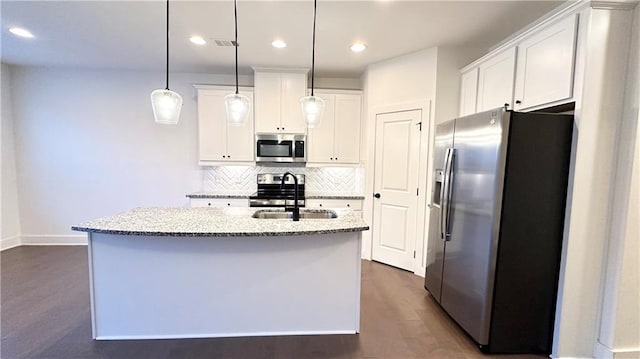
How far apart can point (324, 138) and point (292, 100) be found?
2.41 ft

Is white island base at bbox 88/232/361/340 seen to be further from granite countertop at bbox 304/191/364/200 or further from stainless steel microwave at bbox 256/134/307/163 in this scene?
stainless steel microwave at bbox 256/134/307/163

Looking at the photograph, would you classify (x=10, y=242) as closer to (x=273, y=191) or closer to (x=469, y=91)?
(x=273, y=191)

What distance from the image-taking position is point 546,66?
213cm

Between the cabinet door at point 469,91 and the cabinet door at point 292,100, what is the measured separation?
208cm

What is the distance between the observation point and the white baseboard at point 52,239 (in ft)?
14.3

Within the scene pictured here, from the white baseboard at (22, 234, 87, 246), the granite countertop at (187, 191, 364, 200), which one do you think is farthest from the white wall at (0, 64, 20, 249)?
the granite countertop at (187, 191, 364, 200)

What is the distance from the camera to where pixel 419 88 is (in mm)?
3432

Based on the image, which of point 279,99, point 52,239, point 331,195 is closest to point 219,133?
point 279,99

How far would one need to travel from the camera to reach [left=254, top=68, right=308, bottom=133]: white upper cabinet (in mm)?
4082

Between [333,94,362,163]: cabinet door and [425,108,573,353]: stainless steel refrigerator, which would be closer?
[425,108,573,353]: stainless steel refrigerator

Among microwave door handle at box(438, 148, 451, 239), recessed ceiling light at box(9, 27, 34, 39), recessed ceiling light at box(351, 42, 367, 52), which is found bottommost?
microwave door handle at box(438, 148, 451, 239)

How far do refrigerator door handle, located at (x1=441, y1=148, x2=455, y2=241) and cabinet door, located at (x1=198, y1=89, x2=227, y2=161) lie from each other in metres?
3.10

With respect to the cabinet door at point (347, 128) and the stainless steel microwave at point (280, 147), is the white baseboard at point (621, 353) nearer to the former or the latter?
the cabinet door at point (347, 128)

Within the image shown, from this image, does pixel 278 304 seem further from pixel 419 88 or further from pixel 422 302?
pixel 419 88
